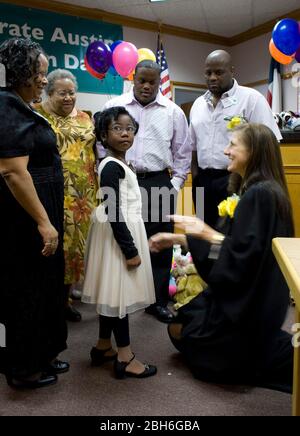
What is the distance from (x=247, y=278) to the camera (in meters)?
1.55

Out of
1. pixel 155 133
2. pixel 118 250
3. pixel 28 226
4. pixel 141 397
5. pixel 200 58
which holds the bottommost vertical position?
pixel 141 397

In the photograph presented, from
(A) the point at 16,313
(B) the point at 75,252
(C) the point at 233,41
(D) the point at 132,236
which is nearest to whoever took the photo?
(A) the point at 16,313

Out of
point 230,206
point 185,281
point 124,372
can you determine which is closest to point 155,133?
point 230,206

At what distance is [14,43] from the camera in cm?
145

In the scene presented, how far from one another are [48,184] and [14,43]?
529 mm

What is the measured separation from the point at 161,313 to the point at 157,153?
38.9 inches

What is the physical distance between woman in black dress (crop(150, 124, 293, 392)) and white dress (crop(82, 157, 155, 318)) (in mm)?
182

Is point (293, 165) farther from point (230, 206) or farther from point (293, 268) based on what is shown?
point (293, 268)

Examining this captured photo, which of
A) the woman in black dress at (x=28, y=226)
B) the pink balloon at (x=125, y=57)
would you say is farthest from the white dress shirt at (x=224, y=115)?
the pink balloon at (x=125, y=57)

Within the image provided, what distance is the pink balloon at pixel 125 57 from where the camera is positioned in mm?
3799

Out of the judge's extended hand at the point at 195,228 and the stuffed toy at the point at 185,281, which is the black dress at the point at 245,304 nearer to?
the judge's extended hand at the point at 195,228
